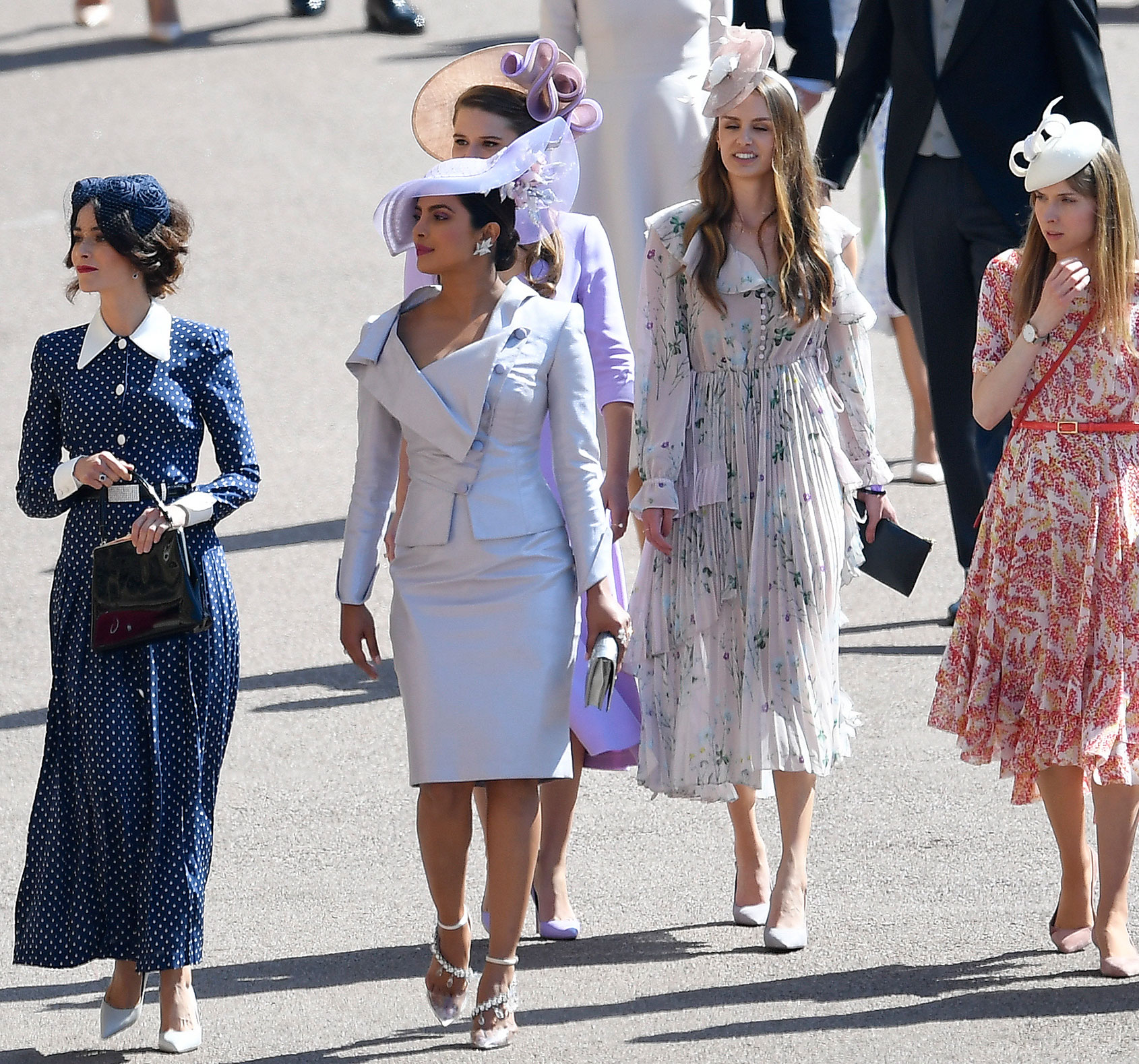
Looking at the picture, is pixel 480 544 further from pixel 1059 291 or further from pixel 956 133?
pixel 956 133

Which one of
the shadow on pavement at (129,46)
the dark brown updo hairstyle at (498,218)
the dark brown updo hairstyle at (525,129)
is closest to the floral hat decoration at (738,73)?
the dark brown updo hairstyle at (525,129)

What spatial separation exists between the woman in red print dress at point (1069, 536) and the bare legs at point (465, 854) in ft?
3.35

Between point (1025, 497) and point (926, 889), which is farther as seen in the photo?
point (926, 889)

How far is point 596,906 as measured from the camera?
518 centimetres

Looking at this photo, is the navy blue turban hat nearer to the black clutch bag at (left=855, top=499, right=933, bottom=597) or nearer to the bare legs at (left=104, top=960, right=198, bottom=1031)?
the bare legs at (left=104, top=960, right=198, bottom=1031)

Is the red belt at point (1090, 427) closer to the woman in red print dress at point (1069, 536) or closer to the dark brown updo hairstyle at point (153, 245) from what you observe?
the woman in red print dress at point (1069, 536)

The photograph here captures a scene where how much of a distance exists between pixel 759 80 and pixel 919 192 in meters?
1.71

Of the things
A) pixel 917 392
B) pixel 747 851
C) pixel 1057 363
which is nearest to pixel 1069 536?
pixel 1057 363

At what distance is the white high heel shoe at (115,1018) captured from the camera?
14.6 ft

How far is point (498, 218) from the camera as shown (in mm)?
4457

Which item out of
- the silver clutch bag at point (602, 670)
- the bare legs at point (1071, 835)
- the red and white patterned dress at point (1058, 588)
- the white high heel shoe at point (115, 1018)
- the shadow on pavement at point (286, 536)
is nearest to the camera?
the silver clutch bag at point (602, 670)

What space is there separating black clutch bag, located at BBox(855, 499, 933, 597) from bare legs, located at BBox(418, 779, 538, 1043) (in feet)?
4.00

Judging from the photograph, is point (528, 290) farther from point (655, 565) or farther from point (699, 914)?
point (699, 914)

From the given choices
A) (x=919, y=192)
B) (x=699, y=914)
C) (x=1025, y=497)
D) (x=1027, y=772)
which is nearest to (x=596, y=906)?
(x=699, y=914)
